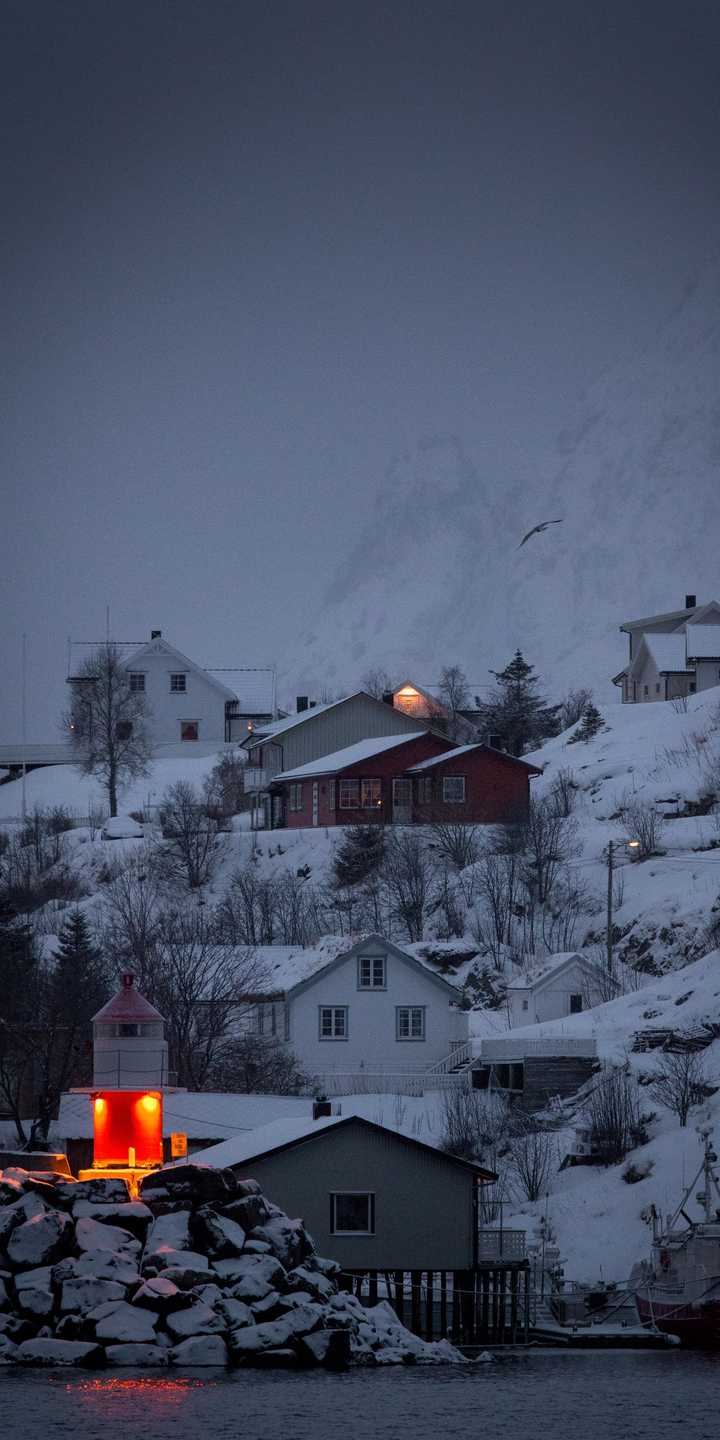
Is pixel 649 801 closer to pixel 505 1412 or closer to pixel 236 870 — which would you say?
pixel 236 870

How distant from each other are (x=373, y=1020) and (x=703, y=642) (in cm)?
5251

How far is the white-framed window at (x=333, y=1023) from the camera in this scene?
67812 millimetres

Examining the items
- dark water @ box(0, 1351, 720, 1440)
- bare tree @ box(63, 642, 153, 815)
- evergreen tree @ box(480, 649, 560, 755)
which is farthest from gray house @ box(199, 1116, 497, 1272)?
evergreen tree @ box(480, 649, 560, 755)

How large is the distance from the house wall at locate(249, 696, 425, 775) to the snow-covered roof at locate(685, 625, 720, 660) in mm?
17874

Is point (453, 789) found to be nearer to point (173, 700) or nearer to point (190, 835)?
point (190, 835)

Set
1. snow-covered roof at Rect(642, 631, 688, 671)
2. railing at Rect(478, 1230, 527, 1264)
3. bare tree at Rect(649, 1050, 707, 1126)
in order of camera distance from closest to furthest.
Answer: railing at Rect(478, 1230, 527, 1264), bare tree at Rect(649, 1050, 707, 1126), snow-covered roof at Rect(642, 631, 688, 671)

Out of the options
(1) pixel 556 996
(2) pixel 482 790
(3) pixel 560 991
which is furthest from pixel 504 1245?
(2) pixel 482 790

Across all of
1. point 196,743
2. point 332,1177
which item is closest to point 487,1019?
point 332,1177

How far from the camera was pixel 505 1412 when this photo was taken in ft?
129

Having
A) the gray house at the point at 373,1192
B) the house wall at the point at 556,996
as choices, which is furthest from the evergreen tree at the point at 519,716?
the gray house at the point at 373,1192

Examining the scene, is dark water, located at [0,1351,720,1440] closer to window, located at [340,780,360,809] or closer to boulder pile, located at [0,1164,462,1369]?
boulder pile, located at [0,1164,462,1369]

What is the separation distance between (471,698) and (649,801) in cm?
5077

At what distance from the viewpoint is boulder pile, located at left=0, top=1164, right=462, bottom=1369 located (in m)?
40.5

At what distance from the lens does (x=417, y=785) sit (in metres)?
92.0
